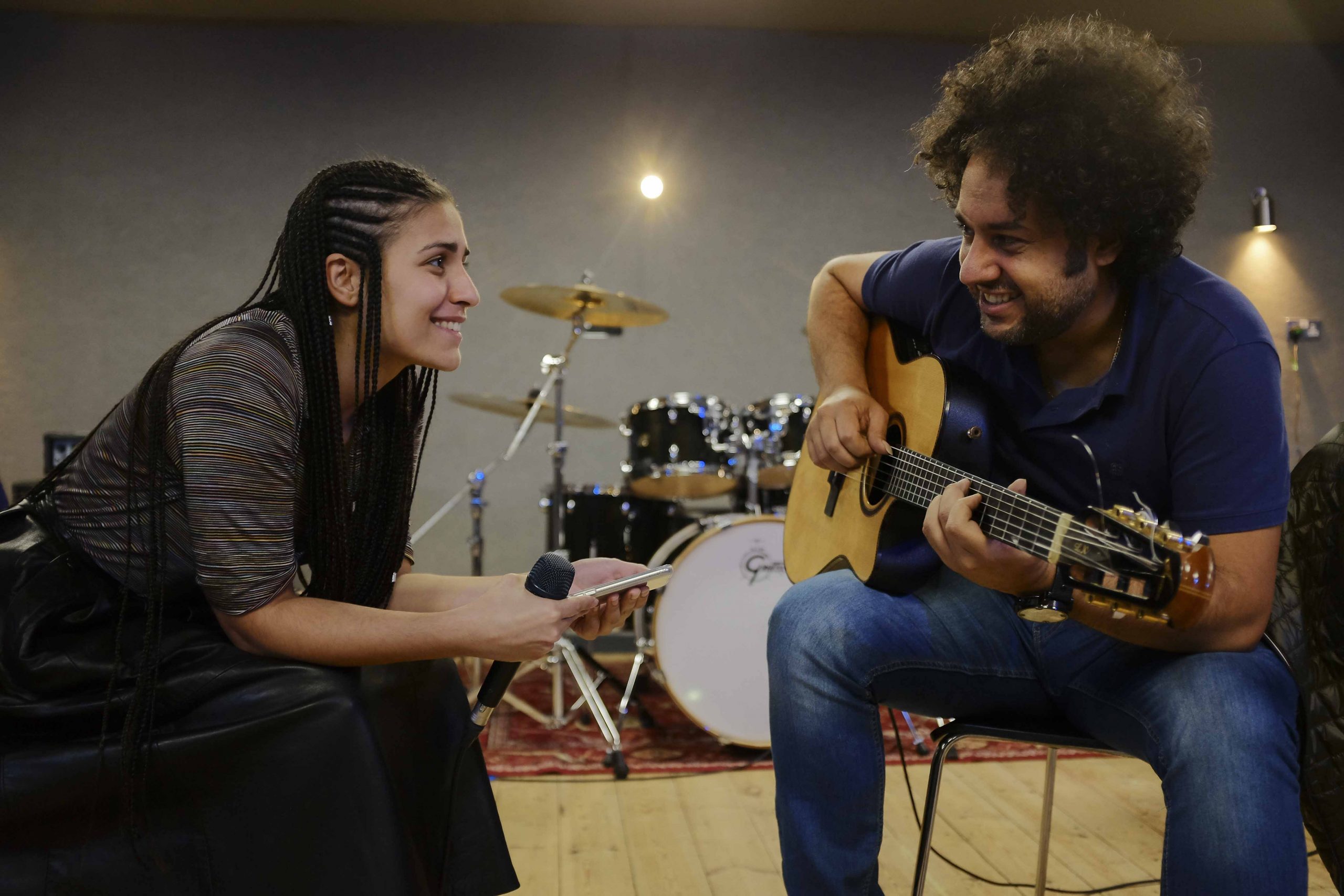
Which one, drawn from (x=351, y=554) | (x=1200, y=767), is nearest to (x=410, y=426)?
(x=351, y=554)

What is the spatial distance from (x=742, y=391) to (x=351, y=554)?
14.2 feet

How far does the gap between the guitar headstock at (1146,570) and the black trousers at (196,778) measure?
0.88m

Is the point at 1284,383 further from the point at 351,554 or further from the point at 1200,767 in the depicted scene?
the point at 351,554

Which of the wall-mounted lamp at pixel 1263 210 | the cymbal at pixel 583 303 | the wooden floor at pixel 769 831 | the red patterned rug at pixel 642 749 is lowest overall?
the red patterned rug at pixel 642 749

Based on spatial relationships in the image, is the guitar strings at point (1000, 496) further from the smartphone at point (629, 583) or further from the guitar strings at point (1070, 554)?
the smartphone at point (629, 583)

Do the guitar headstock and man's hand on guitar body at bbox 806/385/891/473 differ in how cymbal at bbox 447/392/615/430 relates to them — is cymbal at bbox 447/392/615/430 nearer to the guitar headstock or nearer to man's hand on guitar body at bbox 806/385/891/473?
man's hand on guitar body at bbox 806/385/891/473

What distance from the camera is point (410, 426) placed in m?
1.61

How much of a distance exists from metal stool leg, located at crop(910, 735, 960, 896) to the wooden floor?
51 centimetres

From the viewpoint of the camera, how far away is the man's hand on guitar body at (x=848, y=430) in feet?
6.01

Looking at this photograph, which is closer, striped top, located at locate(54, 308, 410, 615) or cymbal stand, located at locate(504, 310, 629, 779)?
striped top, located at locate(54, 308, 410, 615)

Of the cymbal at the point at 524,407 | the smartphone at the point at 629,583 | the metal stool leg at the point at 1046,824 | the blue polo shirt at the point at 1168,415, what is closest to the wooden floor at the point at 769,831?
the metal stool leg at the point at 1046,824

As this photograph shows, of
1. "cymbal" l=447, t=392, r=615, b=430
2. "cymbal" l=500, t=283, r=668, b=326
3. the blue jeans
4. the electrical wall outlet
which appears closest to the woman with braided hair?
the blue jeans

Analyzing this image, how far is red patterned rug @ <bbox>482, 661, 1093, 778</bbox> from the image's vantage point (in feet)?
10.2

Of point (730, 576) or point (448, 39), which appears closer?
point (730, 576)
